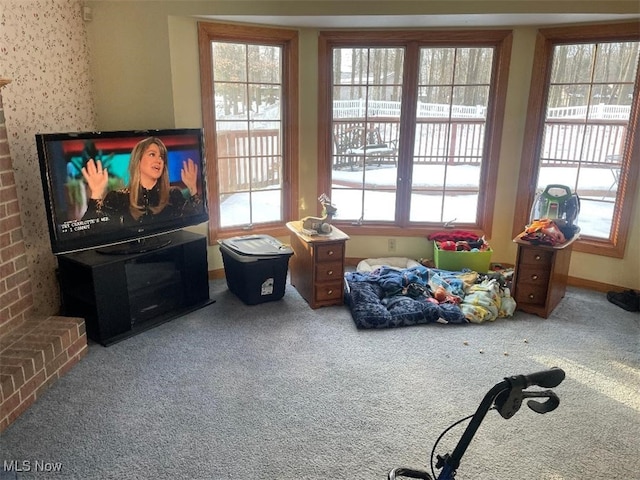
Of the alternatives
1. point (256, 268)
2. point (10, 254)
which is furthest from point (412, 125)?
point (10, 254)

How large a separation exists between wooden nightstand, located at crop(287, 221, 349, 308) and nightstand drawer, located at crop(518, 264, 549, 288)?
4.21 feet

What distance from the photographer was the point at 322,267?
133 inches

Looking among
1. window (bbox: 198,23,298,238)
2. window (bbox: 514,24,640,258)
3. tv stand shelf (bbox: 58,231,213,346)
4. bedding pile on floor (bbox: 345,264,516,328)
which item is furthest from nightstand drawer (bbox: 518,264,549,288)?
tv stand shelf (bbox: 58,231,213,346)

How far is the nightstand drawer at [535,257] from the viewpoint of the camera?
3260 millimetres

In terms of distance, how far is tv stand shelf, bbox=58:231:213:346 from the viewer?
9.31 feet

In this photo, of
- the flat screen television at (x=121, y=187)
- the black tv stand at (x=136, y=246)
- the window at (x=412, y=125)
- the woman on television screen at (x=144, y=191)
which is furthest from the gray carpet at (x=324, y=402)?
the window at (x=412, y=125)

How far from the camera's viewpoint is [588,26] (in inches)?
138

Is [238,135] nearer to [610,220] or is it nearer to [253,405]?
[253,405]

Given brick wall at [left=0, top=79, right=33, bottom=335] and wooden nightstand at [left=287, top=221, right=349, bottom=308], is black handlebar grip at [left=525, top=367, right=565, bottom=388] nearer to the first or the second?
wooden nightstand at [left=287, top=221, right=349, bottom=308]

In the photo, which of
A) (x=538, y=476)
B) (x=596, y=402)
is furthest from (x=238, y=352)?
(x=596, y=402)

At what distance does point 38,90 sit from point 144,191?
2.87 ft

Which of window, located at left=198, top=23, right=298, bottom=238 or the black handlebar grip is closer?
the black handlebar grip

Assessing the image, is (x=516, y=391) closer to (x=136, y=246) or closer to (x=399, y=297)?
(x=399, y=297)

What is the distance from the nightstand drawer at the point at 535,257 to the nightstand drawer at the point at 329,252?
1298mm
